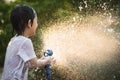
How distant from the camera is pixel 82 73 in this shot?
5.42 m

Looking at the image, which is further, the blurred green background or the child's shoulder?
the blurred green background

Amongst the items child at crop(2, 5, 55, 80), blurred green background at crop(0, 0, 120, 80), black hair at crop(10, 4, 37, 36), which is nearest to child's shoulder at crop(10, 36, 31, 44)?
child at crop(2, 5, 55, 80)

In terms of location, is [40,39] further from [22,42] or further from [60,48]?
[22,42]

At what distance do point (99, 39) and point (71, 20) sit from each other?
929 millimetres

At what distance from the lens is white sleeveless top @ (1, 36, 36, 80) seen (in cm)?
386

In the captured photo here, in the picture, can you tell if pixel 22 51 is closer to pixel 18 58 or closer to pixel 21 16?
pixel 18 58

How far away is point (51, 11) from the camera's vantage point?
8.48 meters

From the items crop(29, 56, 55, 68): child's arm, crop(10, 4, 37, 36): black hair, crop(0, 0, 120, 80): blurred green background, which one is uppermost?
crop(10, 4, 37, 36): black hair

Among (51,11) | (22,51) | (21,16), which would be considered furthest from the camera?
(51,11)

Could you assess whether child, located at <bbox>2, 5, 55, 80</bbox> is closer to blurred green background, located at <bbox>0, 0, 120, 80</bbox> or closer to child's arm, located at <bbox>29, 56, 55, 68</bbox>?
child's arm, located at <bbox>29, 56, 55, 68</bbox>

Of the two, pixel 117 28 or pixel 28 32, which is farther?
pixel 117 28

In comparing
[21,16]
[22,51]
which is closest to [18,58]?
[22,51]

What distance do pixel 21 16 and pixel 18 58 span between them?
0.39 meters

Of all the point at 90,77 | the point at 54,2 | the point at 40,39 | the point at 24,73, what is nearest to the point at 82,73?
the point at 90,77
